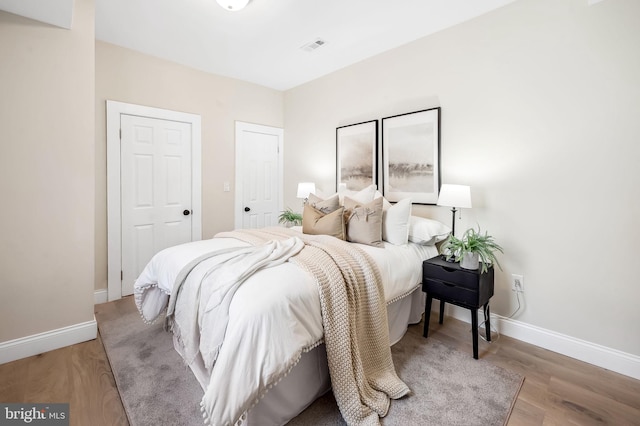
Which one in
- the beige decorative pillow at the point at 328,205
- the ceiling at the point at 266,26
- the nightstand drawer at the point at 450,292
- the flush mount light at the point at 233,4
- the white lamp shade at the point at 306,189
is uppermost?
the ceiling at the point at 266,26

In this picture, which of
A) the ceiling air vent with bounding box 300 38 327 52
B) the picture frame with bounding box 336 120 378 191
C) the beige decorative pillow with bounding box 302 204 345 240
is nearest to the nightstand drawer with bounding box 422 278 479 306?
the beige decorative pillow with bounding box 302 204 345 240

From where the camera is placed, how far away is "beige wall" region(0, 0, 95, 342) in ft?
6.56

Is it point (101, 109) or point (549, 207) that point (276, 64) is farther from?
point (549, 207)

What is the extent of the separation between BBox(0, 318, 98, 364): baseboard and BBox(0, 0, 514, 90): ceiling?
7.40ft

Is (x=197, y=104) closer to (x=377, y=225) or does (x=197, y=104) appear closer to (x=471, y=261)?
(x=377, y=225)

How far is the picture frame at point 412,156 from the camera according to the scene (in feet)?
9.16

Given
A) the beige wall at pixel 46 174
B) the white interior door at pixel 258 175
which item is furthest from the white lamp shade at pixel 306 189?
the beige wall at pixel 46 174

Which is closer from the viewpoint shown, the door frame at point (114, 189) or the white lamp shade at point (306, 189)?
the door frame at point (114, 189)

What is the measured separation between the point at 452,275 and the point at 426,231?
457 millimetres

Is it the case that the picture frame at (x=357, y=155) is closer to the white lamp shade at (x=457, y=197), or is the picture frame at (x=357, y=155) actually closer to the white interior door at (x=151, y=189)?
the white lamp shade at (x=457, y=197)

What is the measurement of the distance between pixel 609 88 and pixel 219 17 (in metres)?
3.00

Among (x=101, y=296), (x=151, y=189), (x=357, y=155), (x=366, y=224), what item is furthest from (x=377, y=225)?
(x=101, y=296)

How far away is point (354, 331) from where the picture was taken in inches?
62.6

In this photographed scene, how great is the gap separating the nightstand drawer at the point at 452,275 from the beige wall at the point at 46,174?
107 inches
